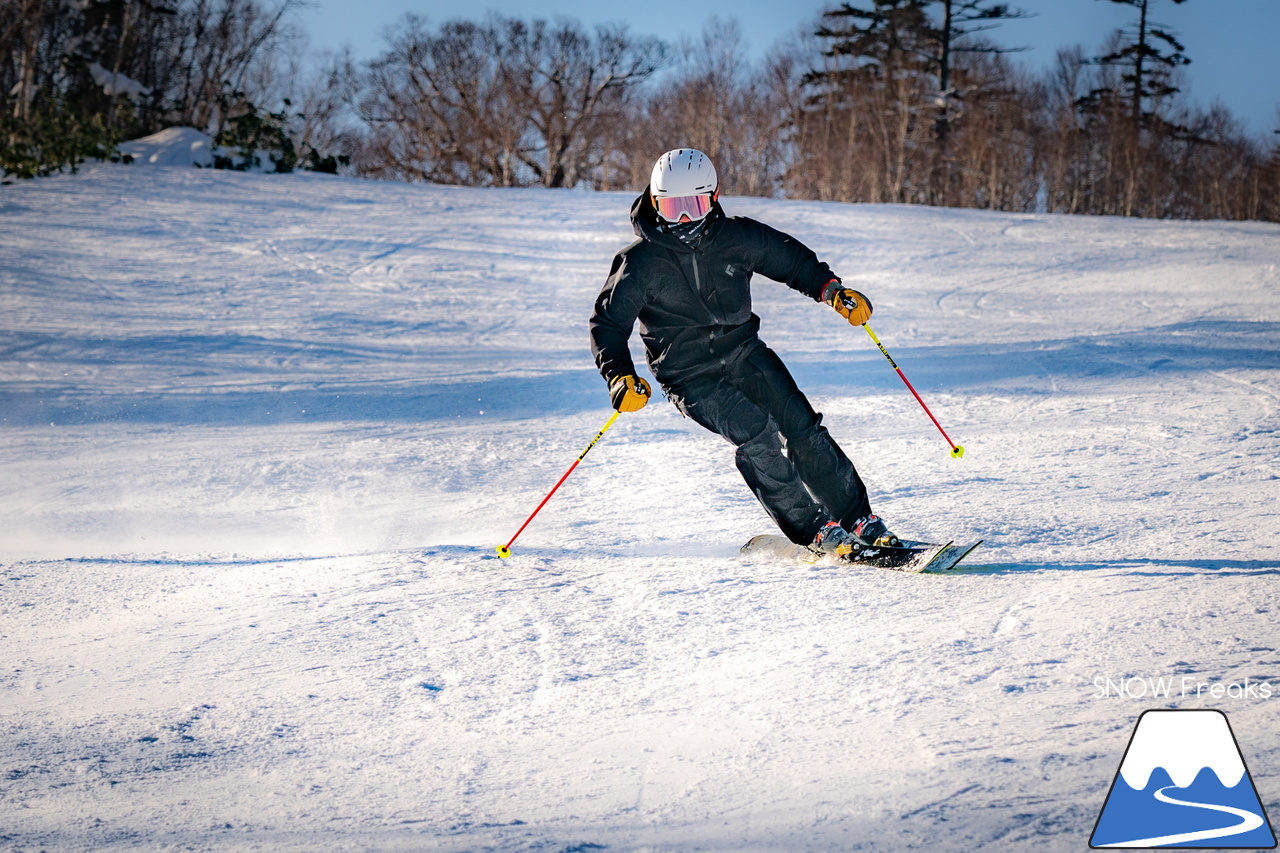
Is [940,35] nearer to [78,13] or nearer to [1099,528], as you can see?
[78,13]

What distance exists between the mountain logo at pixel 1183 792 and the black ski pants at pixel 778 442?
1.78 metres

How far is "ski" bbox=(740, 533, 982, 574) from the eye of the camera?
3518mm

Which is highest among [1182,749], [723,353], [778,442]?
[723,353]

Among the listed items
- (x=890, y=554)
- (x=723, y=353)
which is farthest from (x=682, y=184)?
(x=890, y=554)

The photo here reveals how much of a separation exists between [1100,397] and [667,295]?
454cm

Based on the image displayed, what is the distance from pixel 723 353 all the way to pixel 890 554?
1105mm

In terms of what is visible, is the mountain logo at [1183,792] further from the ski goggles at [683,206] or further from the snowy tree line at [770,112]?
the snowy tree line at [770,112]

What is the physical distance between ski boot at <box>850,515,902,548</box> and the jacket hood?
1.38 meters

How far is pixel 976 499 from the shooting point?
4.72 meters

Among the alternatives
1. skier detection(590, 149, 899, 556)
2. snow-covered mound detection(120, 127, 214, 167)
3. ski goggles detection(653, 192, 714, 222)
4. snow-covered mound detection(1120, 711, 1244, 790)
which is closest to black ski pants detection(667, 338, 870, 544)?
skier detection(590, 149, 899, 556)

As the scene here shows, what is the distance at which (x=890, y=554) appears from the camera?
146 inches

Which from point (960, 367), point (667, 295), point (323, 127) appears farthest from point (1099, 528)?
point (323, 127)

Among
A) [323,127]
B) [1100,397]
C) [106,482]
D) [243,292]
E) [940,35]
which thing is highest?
[940,35]

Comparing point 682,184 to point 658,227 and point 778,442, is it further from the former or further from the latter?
point 778,442
